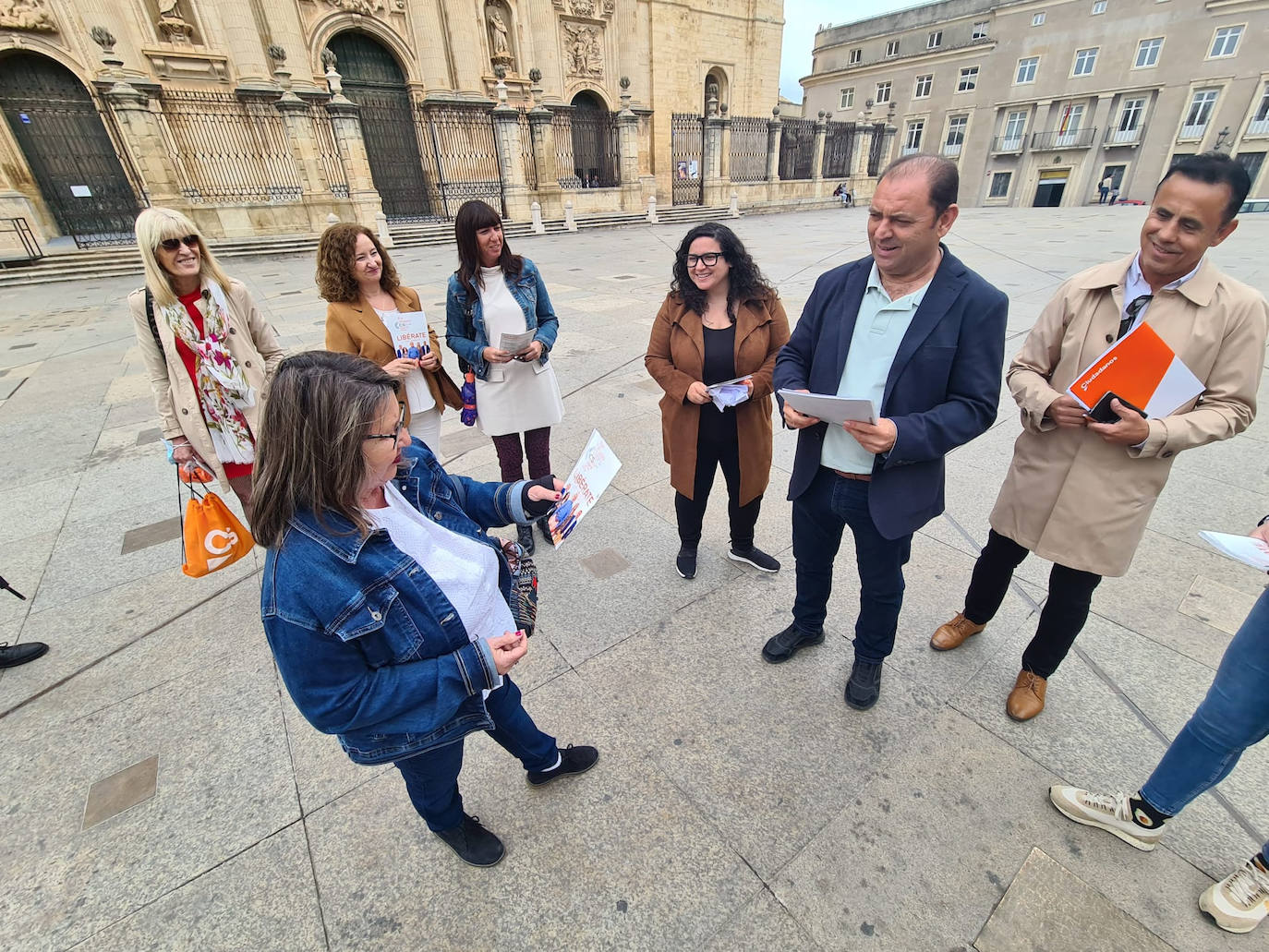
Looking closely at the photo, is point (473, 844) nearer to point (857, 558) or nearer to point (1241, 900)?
point (857, 558)

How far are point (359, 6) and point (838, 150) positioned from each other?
24833 millimetres

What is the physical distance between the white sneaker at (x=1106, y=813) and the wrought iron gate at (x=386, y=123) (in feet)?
77.5

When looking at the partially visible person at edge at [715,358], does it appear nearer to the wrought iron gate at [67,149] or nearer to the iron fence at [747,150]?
the wrought iron gate at [67,149]

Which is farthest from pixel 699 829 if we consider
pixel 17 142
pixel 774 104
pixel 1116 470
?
pixel 774 104

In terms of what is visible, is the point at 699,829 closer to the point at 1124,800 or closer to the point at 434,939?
A: the point at 434,939

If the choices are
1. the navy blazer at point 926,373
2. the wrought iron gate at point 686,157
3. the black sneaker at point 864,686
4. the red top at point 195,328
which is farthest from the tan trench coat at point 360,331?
the wrought iron gate at point 686,157

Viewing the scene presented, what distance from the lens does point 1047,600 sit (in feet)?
7.33

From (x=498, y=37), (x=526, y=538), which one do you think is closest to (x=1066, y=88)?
(x=498, y=37)

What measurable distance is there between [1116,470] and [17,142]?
25794mm

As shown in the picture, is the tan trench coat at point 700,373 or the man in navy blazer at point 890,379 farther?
the tan trench coat at point 700,373

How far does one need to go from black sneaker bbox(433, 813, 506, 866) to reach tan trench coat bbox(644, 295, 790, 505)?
5.93ft

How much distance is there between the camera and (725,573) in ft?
10.9

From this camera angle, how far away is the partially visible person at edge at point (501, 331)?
10.0 ft

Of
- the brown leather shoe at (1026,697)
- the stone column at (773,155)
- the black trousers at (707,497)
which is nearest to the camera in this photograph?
the brown leather shoe at (1026,697)
